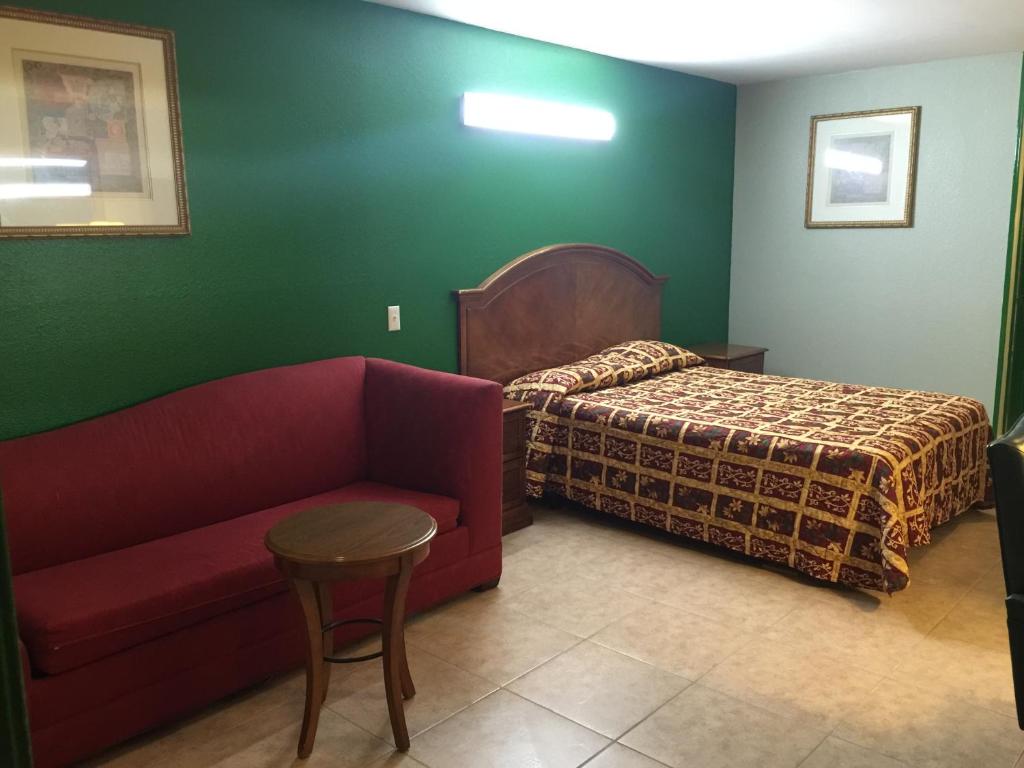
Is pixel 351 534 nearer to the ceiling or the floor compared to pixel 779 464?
nearer to the ceiling

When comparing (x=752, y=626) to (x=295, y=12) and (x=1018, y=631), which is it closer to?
(x=1018, y=631)

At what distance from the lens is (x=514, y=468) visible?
3.81m

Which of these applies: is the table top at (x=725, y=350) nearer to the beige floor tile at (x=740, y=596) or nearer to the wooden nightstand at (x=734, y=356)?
the wooden nightstand at (x=734, y=356)

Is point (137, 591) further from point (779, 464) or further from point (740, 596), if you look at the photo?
point (779, 464)

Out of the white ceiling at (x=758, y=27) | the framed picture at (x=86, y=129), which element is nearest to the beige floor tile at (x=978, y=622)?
the white ceiling at (x=758, y=27)

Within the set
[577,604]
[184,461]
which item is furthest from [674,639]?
[184,461]

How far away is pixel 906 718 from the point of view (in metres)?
2.36

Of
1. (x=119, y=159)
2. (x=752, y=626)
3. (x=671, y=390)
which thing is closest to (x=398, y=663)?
(x=752, y=626)

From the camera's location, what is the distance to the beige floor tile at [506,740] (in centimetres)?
219

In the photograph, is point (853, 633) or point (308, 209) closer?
point (853, 633)

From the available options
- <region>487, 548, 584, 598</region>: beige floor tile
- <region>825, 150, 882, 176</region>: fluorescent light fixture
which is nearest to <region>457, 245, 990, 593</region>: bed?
<region>487, 548, 584, 598</region>: beige floor tile

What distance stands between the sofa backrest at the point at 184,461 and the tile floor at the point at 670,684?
0.64 meters

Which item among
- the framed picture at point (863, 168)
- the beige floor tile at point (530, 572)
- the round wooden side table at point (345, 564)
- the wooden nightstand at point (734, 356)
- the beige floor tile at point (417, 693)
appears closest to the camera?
the round wooden side table at point (345, 564)

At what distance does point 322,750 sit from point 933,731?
1657 mm
